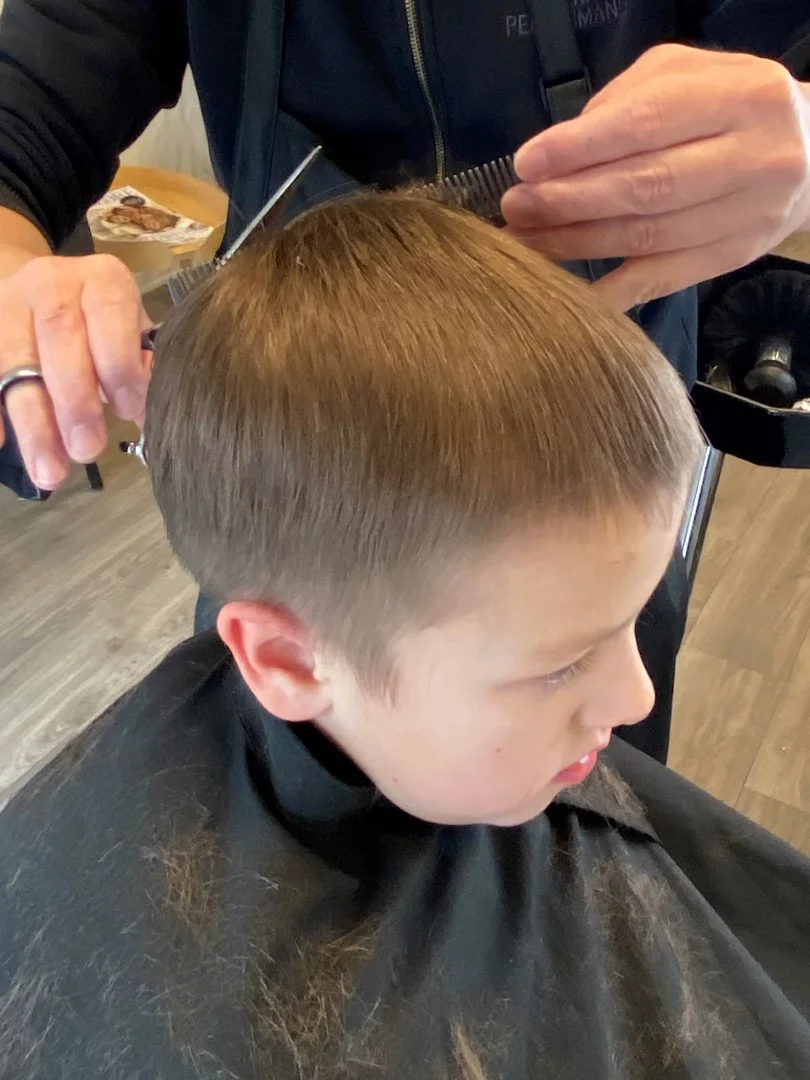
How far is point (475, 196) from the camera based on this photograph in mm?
687

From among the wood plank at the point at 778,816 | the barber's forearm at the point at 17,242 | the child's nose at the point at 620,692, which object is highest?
the barber's forearm at the point at 17,242

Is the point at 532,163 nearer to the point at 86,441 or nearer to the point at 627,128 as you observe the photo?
the point at 627,128

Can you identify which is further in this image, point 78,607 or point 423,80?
point 78,607

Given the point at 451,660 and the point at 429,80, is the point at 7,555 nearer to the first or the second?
the point at 429,80

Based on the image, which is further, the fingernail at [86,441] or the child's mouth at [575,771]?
the child's mouth at [575,771]

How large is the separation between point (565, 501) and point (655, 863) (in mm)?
438

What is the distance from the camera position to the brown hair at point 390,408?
0.54 m

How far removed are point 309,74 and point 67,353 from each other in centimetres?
41

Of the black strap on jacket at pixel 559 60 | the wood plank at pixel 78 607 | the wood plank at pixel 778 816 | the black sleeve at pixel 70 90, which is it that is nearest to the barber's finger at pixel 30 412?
the black sleeve at pixel 70 90

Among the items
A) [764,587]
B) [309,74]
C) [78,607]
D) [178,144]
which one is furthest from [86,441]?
[178,144]

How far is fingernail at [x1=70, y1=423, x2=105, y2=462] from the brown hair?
1.7 inches

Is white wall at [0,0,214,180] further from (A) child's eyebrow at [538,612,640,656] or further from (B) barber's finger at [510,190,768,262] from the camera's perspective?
(A) child's eyebrow at [538,612,640,656]

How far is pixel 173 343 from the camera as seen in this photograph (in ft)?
2.00

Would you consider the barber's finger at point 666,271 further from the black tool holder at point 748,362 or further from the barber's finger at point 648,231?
the black tool holder at point 748,362
